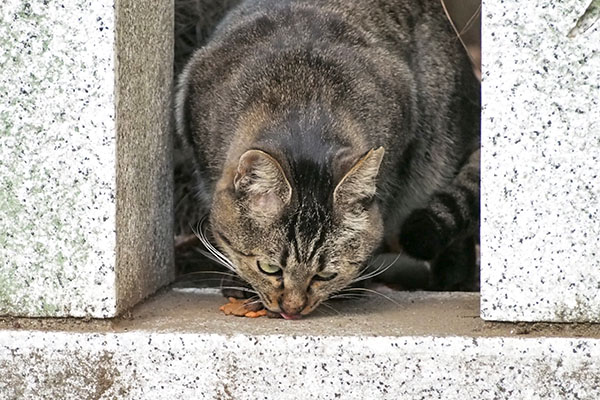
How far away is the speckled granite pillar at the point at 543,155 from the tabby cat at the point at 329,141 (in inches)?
15.6

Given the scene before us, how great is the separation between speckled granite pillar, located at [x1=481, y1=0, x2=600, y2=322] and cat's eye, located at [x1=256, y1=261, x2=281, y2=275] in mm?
664

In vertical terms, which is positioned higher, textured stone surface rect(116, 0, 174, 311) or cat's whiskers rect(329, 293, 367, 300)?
textured stone surface rect(116, 0, 174, 311)

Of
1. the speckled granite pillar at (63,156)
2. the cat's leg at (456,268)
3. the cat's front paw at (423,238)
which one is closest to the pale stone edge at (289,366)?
the speckled granite pillar at (63,156)

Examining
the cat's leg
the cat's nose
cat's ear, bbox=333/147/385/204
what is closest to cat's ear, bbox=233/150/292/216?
cat's ear, bbox=333/147/385/204

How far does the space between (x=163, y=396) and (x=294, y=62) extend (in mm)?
1194

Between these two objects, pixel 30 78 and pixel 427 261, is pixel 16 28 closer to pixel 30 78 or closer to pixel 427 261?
pixel 30 78

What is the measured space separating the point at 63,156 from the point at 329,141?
2.60 ft

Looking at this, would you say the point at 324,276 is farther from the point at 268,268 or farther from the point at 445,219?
the point at 445,219

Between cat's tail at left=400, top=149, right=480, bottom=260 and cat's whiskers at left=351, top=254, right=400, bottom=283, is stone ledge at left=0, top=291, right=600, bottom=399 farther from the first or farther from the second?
cat's tail at left=400, top=149, right=480, bottom=260

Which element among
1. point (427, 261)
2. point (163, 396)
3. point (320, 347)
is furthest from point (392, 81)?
point (163, 396)

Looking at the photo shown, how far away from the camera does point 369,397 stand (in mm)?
2346

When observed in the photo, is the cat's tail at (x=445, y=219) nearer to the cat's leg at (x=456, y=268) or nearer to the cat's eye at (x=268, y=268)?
the cat's leg at (x=456, y=268)

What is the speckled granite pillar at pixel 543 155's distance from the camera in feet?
7.43

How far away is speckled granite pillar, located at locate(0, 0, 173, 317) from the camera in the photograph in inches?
92.5
